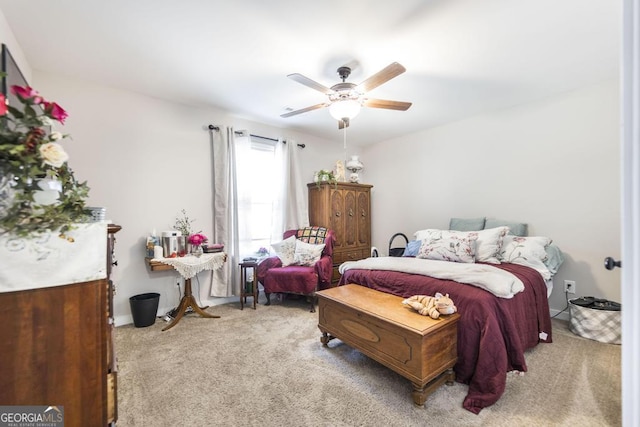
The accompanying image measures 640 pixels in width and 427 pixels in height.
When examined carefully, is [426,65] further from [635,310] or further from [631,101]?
[635,310]

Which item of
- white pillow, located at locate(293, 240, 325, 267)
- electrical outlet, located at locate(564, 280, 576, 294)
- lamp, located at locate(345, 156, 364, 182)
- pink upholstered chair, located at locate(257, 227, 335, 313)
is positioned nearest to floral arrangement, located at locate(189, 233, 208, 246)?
pink upholstered chair, located at locate(257, 227, 335, 313)

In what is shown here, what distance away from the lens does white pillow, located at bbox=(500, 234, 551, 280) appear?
2711mm

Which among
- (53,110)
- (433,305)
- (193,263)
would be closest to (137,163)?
(193,263)

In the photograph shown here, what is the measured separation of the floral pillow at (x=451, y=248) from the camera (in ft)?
9.24

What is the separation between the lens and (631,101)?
0.85m

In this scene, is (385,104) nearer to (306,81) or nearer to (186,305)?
(306,81)

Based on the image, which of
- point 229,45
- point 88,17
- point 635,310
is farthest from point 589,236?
point 88,17

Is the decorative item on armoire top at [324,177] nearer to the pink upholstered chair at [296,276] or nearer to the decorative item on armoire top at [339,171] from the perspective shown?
the decorative item on armoire top at [339,171]

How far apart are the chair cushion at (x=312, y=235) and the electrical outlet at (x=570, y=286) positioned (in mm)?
2807

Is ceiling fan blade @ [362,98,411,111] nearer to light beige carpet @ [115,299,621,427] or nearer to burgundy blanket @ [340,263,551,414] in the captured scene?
burgundy blanket @ [340,263,551,414]

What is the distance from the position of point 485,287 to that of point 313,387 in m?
1.39

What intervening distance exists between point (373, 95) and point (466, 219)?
6.68 ft

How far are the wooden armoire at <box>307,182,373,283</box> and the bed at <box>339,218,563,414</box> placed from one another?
1394 millimetres

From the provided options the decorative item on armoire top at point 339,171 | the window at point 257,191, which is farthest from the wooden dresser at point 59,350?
the decorative item on armoire top at point 339,171
